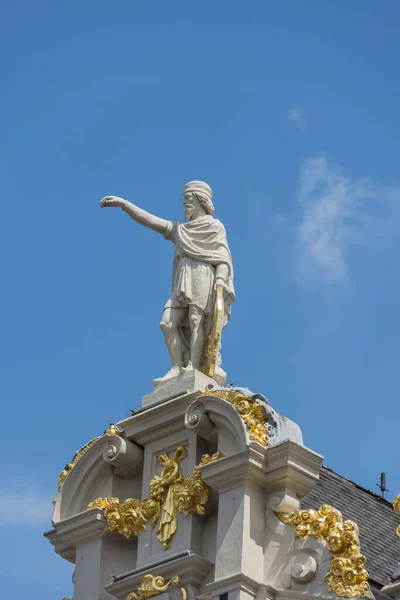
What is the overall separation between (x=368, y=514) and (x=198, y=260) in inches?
205

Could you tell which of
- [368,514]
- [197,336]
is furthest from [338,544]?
[368,514]

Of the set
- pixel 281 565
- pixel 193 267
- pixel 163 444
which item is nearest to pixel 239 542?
pixel 281 565

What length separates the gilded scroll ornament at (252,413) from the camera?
2931 centimetres

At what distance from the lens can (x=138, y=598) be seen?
30.0 metres

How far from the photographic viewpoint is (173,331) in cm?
3175

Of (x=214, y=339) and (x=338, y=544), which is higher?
(x=214, y=339)

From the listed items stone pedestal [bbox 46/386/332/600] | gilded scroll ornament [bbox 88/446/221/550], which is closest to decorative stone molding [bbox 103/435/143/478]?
stone pedestal [bbox 46/386/332/600]

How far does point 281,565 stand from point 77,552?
3.87 meters

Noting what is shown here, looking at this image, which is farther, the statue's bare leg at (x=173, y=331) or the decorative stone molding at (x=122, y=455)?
the statue's bare leg at (x=173, y=331)

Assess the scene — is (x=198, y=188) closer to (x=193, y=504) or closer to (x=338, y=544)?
(x=193, y=504)

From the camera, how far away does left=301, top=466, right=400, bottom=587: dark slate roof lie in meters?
31.5

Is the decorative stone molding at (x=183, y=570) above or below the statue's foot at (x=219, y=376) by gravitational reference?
below

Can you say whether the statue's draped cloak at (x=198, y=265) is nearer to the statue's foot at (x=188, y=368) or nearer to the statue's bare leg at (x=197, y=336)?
the statue's bare leg at (x=197, y=336)

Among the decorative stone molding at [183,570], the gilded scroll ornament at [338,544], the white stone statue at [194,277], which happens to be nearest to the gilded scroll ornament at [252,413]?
the gilded scroll ornament at [338,544]
